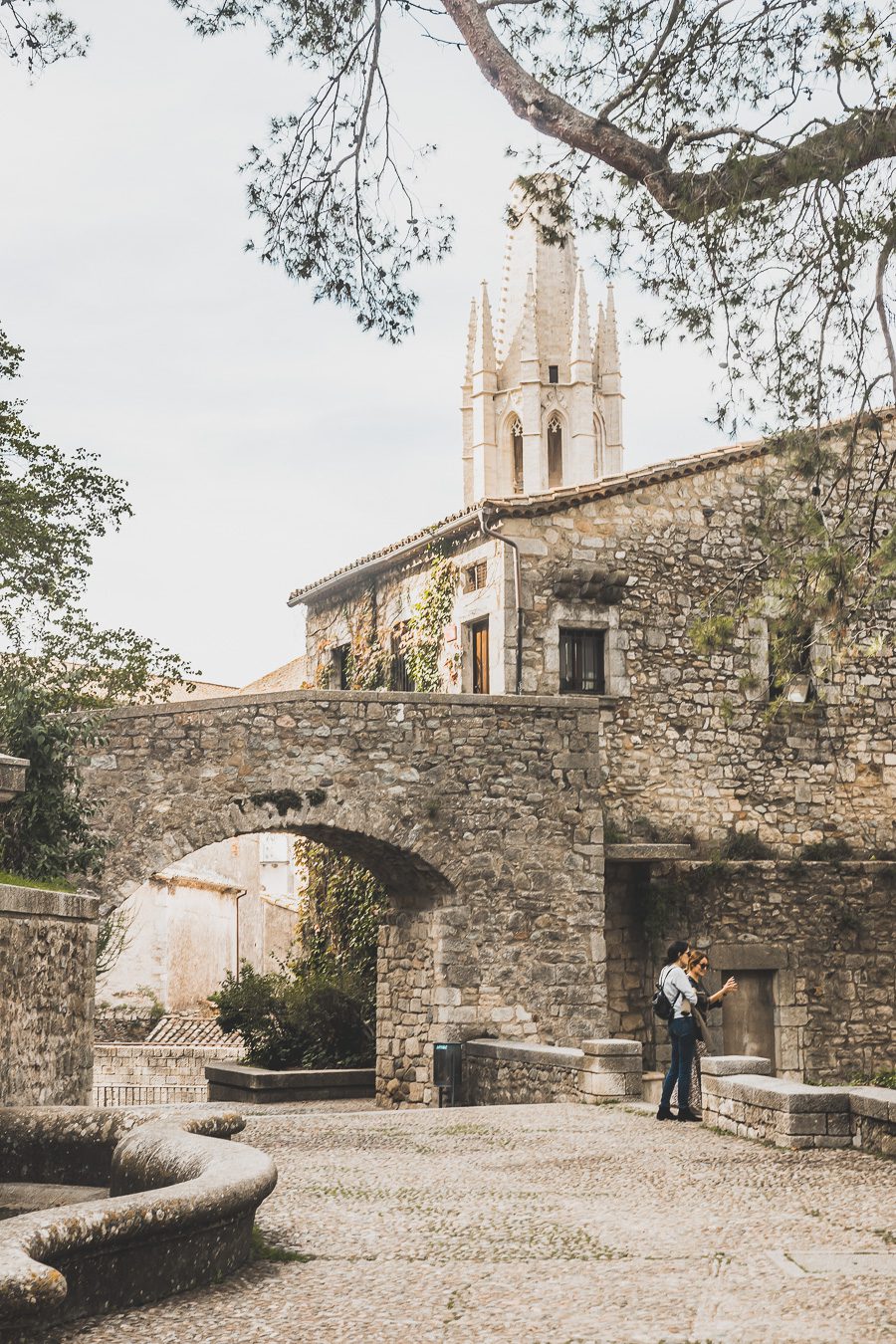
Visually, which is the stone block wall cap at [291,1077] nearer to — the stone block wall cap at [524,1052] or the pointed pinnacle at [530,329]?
the stone block wall cap at [524,1052]

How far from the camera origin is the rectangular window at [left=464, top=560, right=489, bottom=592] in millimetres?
18141

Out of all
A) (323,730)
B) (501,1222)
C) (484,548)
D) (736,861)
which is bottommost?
(501,1222)

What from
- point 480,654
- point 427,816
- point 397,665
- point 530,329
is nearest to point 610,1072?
point 427,816

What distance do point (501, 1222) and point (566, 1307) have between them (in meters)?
1.67

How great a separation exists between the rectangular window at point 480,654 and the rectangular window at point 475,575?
442 millimetres

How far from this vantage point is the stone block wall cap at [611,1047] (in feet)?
40.1

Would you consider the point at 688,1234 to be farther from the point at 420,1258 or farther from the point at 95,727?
the point at 95,727

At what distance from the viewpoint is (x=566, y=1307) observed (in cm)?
458

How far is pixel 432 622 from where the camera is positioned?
19.2m

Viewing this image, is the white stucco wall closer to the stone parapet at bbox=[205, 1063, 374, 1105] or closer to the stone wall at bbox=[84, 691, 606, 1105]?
the stone parapet at bbox=[205, 1063, 374, 1105]

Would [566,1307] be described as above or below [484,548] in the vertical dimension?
below

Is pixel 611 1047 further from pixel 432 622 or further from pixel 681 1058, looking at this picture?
pixel 432 622

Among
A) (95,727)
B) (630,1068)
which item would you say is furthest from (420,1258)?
(95,727)

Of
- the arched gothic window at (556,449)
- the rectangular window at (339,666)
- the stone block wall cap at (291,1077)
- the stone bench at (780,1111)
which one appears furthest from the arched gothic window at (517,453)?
the stone bench at (780,1111)
